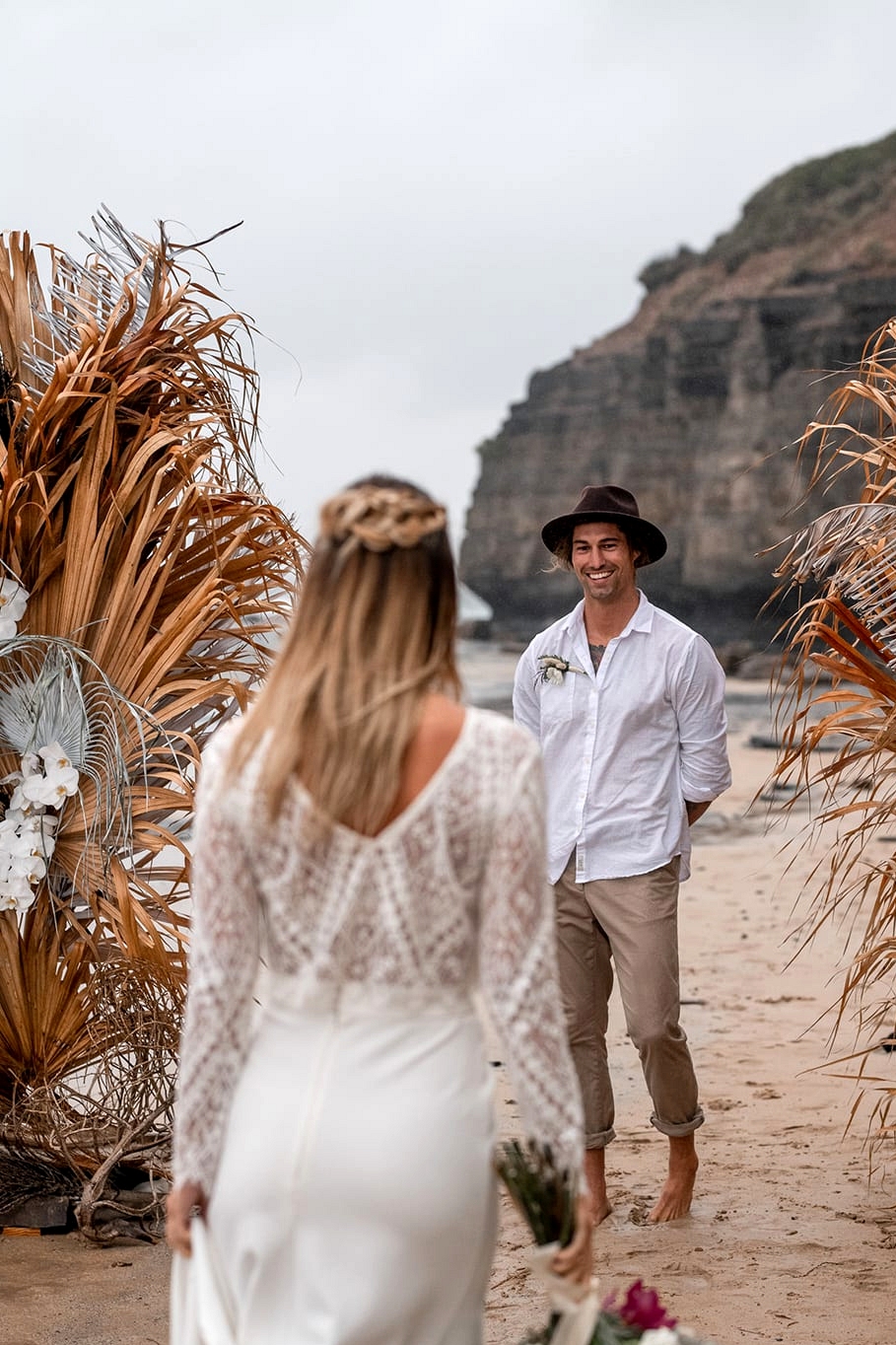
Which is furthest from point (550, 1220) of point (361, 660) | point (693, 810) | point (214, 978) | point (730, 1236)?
point (693, 810)

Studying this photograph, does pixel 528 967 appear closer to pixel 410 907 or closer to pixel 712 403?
pixel 410 907

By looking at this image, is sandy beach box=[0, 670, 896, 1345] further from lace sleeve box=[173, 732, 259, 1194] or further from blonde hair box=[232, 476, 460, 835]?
blonde hair box=[232, 476, 460, 835]

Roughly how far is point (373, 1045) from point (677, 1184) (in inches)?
Answer: 114

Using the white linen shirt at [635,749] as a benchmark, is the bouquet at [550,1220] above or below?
below

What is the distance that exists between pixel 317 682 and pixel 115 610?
259 cm

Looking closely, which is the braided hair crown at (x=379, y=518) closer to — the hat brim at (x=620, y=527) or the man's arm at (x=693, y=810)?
the hat brim at (x=620, y=527)

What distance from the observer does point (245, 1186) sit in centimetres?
210

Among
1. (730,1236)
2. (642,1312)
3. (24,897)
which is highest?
(24,897)

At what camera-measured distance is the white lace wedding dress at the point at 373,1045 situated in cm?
207

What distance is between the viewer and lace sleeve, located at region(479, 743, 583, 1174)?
211 cm

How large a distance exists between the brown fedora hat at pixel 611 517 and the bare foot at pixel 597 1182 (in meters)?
1.73

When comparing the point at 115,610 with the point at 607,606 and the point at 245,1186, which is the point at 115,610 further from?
the point at 245,1186

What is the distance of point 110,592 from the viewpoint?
468cm

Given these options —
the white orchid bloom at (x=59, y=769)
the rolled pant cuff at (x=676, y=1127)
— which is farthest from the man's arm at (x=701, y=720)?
the white orchid bloom at (x=59, y=769)
